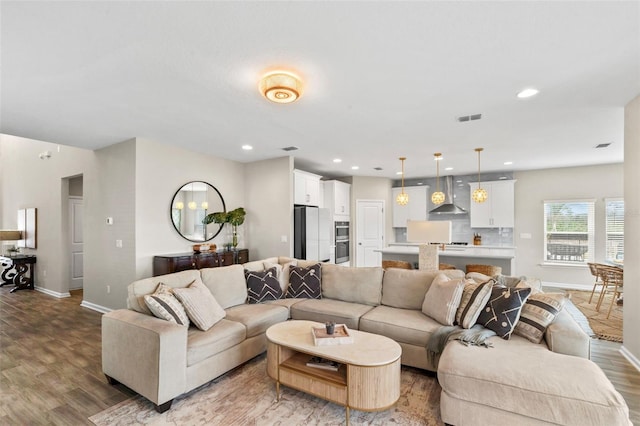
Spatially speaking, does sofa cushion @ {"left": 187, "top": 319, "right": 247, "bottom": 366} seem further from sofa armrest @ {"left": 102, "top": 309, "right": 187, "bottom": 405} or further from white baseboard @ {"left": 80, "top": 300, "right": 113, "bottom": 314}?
white baseboard @ {"left": 80, "top": 300, "right": 113, "bottom": 314}

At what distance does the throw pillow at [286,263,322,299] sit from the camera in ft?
12.9

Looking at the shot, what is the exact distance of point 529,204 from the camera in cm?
709

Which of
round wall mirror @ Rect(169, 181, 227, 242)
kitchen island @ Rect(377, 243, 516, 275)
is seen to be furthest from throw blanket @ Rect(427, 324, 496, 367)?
round wall mirror @ Rect(169, 181, 227, 242)

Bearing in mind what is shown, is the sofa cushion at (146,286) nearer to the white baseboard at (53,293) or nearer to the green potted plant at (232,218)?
the green potted plant at (232,218)

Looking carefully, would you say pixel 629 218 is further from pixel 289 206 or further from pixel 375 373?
pixel 289 206

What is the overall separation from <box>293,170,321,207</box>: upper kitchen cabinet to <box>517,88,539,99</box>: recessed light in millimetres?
3808

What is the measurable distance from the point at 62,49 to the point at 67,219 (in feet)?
17.4

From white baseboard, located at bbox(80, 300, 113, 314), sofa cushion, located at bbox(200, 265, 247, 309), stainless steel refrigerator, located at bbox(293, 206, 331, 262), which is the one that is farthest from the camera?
stainless steel refrigerator, located at bbox(293, 206, 331, 262)

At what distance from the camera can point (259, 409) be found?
7.59 ft

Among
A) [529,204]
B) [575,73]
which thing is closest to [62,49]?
[575,73]

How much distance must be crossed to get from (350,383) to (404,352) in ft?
3.20

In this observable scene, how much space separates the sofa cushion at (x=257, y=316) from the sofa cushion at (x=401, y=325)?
3.08ft

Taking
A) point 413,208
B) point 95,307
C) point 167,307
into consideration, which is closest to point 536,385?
point 167,307

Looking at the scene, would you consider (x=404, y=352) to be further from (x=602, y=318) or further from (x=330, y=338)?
(x=602, y=318)
